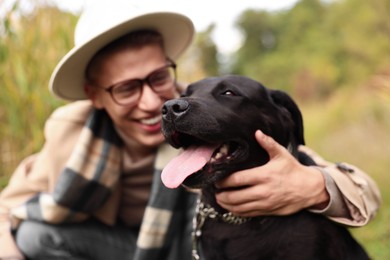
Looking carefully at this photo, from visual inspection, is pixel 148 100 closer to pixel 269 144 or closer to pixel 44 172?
pixel 269 144

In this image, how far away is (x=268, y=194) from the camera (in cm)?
199

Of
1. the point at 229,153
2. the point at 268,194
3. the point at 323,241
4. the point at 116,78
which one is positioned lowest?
the point at 323,241

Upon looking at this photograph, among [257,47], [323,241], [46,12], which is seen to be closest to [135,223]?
[323,241]

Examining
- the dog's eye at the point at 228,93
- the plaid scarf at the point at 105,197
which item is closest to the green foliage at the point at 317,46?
the plaid scarf at the point at 105,197

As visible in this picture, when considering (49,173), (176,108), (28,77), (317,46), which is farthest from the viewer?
(317,46)

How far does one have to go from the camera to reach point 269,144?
1.97 meters

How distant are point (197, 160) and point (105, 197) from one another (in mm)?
1036

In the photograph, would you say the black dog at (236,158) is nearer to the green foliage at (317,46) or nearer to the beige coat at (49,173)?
the beige coat at (49,173)

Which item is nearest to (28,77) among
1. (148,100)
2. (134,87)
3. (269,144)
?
(134,87)

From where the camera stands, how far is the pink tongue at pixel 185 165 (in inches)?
73.1

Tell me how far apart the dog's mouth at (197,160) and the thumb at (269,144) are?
92mm

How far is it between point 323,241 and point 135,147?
1191 mm

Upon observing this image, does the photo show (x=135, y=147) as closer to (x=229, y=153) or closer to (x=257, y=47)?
(x=229, y=153)

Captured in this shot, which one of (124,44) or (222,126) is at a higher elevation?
(124,44)
